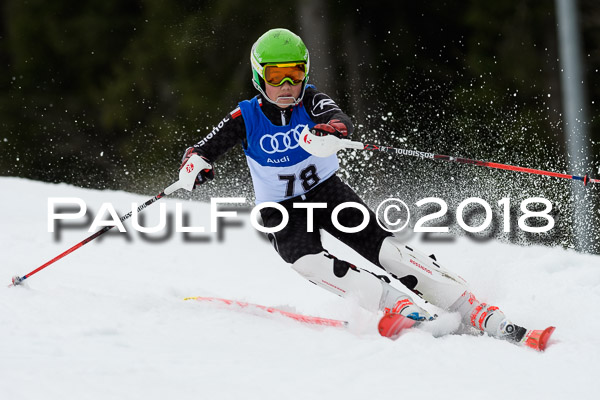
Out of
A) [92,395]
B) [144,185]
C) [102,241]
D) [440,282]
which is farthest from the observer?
[144,185]

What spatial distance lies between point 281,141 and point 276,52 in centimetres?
47

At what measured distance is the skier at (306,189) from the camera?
3857 millimetres

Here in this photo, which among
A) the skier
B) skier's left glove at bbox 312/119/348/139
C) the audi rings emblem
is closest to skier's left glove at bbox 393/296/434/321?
the skier

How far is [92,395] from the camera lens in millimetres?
2559

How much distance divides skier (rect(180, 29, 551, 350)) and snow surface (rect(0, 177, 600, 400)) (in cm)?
16

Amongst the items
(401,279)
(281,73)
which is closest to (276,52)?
(281,73)

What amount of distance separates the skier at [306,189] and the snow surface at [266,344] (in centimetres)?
16

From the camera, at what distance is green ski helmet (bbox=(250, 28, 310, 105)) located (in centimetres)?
412

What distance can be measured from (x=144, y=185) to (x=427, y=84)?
6.67 m

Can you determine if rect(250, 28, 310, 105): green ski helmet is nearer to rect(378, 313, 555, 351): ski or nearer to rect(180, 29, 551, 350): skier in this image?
rect(180, 29, 551, 350): skier

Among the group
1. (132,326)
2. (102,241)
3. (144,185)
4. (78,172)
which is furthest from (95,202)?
(78,172)

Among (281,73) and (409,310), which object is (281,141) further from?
(409,310)

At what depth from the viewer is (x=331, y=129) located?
12.9 feet

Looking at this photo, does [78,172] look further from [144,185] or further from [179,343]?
[179,343]
